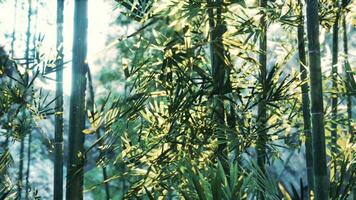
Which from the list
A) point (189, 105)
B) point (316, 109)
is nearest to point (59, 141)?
point (189, 105)

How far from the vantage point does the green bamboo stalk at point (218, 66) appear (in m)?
2.60

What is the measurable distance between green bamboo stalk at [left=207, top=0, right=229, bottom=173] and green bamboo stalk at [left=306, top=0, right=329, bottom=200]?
1.59 feet

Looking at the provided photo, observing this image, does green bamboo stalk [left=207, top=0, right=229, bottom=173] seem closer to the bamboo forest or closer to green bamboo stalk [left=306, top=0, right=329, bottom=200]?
the bamboo forest

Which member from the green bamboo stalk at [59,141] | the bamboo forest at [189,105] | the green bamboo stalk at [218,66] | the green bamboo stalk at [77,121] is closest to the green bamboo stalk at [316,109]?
the bamboo forest at [189,105]

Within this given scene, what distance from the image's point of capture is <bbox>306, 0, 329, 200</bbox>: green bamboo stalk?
2059mm

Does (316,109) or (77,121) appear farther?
(316,109)

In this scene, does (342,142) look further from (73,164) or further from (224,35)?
(73,164)

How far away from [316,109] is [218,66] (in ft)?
2.43

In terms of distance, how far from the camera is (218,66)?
2.72m

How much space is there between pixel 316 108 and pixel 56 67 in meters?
1.35

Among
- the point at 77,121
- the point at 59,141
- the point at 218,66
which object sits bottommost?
the point at 59,141

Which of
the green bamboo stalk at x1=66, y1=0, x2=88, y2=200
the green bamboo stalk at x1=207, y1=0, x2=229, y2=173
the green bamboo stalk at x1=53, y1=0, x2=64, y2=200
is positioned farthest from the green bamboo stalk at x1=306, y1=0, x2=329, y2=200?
the green bamboo stalk at x1=53, y1=0, x2=64, y2=200

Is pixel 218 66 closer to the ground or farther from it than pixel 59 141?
farther from it

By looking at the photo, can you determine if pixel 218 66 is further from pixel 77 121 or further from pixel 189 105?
pixel 77 121
